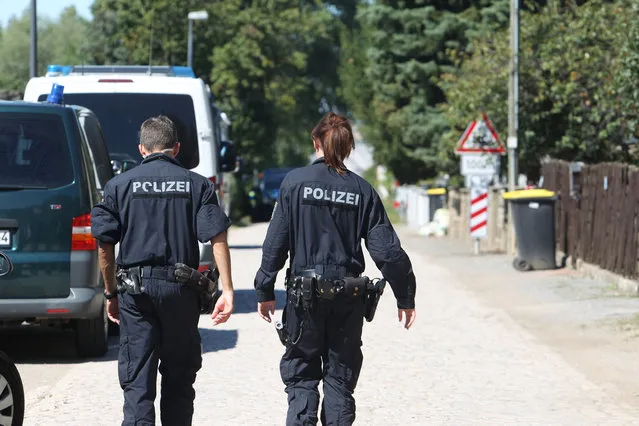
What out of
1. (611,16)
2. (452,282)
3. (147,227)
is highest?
(611,16)

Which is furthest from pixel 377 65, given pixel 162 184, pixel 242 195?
pixel 162 184

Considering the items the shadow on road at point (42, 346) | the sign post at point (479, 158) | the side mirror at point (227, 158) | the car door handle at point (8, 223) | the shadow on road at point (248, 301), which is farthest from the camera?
the sign post at point (479, 158)

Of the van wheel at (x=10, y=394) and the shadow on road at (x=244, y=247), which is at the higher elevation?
the van wheel at (x=10, y=394)

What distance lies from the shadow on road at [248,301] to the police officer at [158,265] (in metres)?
7.98

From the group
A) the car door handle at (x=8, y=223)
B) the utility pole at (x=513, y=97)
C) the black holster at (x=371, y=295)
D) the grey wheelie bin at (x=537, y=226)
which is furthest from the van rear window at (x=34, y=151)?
the utility pole at (x=513, y=97)

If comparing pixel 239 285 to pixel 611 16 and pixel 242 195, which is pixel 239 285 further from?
pixel 242 195

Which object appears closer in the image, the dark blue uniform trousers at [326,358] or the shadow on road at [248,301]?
the dark blue uniform trousers at [326,358]

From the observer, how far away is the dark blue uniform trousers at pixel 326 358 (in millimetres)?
6734

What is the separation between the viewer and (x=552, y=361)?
11.7 m

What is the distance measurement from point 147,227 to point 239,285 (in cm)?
1273

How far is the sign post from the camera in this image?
27.3 m

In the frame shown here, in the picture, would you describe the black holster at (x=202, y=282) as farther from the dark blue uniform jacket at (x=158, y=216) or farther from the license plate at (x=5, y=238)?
the license plate at (x=5, y=238)

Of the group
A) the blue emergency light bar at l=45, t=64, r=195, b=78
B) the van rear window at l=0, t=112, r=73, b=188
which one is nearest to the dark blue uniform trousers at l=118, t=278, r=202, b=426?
the van rear window at l=0, t=112, r=73, b=188

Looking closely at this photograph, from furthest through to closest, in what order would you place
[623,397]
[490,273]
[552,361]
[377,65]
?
[377,65] → [490,273] → [552,361] → [623,397]
